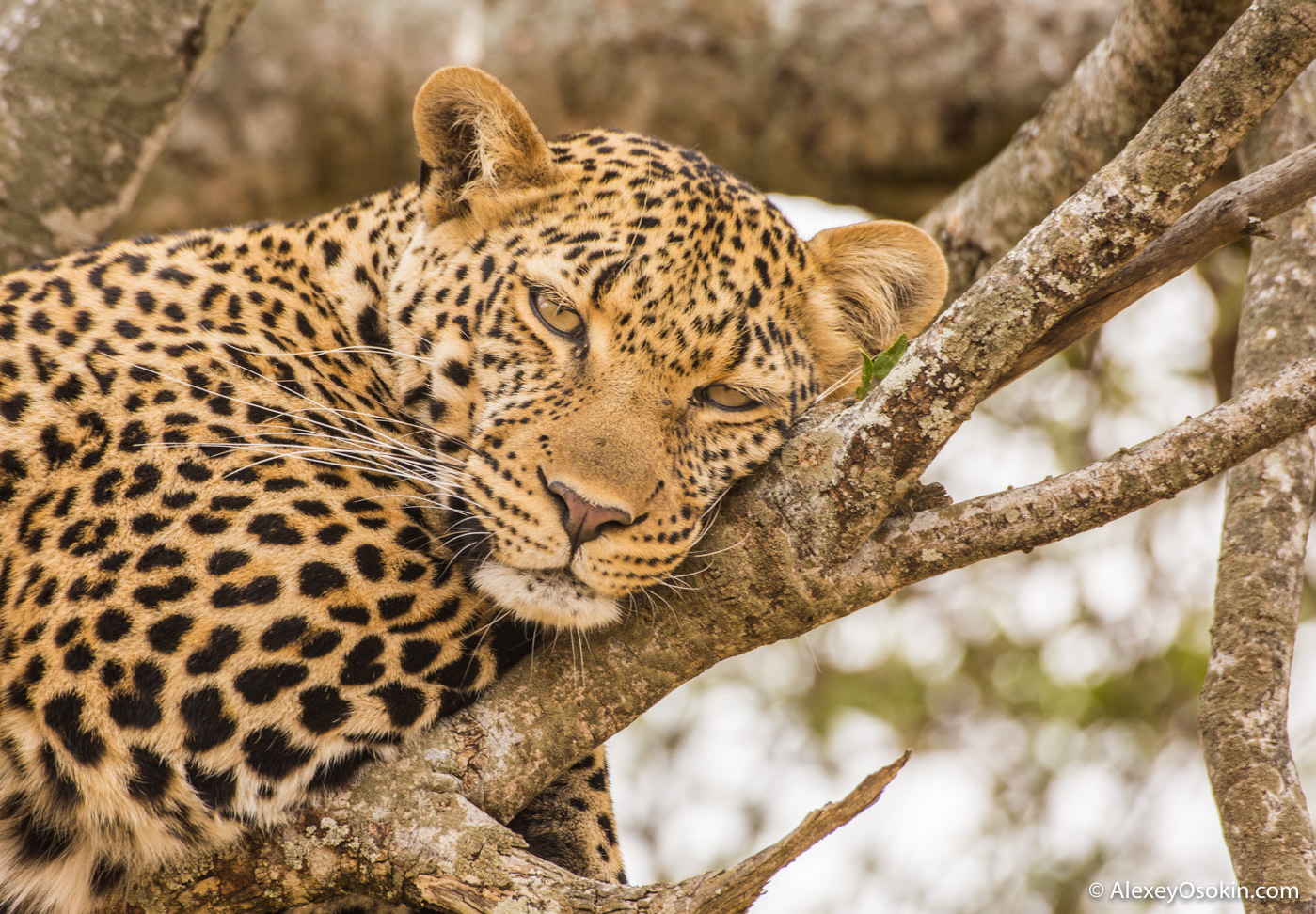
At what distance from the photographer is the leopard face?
3.82 m

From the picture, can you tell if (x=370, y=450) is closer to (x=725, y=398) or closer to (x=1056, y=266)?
(x=725, y=398)

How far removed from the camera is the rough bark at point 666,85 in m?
8.41

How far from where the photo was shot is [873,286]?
4902 millimetres

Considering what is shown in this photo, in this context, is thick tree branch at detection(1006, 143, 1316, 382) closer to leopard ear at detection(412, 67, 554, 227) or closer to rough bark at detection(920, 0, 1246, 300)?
leopard ear at detection(412, 67, 554, 227)

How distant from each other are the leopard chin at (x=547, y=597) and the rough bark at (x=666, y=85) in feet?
18.2

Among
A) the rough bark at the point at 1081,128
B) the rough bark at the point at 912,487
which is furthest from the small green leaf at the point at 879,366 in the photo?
the rough bark at the point at 1081,128

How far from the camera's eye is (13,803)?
3.63 metres

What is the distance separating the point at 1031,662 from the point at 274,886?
917 centimetres

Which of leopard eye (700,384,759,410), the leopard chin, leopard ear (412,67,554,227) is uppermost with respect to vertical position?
leopard ear (412,67,554,227)

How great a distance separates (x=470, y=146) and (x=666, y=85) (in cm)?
446

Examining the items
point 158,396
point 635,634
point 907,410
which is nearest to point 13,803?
point 158,396

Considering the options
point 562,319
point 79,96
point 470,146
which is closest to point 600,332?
point 562,319

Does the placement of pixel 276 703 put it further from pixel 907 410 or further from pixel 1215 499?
pixel 1215 499

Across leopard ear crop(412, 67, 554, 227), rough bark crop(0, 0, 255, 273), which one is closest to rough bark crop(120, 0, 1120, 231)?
rough bark crop(0, 0, 255, 273)
